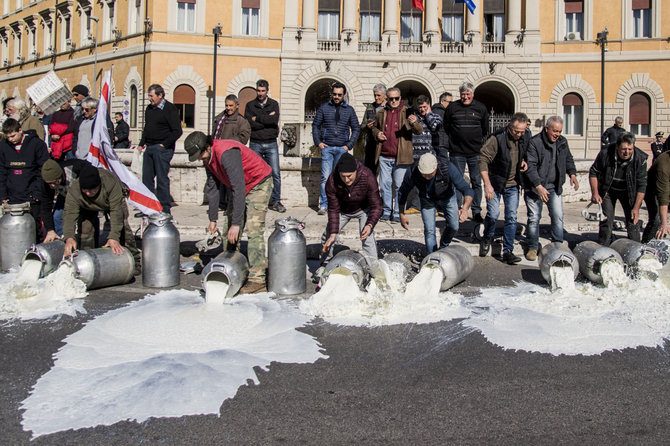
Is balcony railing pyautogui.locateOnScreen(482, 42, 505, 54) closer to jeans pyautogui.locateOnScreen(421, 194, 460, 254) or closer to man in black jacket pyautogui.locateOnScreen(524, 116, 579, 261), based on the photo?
man in black jacket pyautogui.locateOnScreen(524, 116, 579, 261)

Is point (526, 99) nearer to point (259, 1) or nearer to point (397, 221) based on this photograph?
point (259, 1)

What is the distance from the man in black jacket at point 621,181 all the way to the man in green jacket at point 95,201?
632cm

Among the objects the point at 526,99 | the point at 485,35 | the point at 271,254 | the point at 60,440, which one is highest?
the point at 485,35

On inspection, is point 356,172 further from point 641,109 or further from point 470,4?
point 641,109

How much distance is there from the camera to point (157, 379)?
426 centimetres

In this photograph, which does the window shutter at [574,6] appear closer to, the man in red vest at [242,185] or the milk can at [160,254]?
the man in red vest at [242,185]

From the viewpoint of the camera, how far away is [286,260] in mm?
6863

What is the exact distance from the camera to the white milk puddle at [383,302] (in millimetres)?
5852

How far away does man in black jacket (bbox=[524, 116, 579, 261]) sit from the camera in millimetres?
8523

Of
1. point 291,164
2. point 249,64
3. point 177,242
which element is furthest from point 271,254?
point 249,64

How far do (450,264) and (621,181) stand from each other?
3.51 meters

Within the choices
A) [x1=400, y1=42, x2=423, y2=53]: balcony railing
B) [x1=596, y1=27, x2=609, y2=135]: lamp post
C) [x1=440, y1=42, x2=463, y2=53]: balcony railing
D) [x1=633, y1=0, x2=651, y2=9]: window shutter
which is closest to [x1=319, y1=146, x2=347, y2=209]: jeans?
[x1=400, y1=42, x2=423, y2=53]: balcony railing

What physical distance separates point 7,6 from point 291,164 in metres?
52.4

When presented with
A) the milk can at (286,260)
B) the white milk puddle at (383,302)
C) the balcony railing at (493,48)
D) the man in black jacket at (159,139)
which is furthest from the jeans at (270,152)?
the balcony railing at (493,48)
